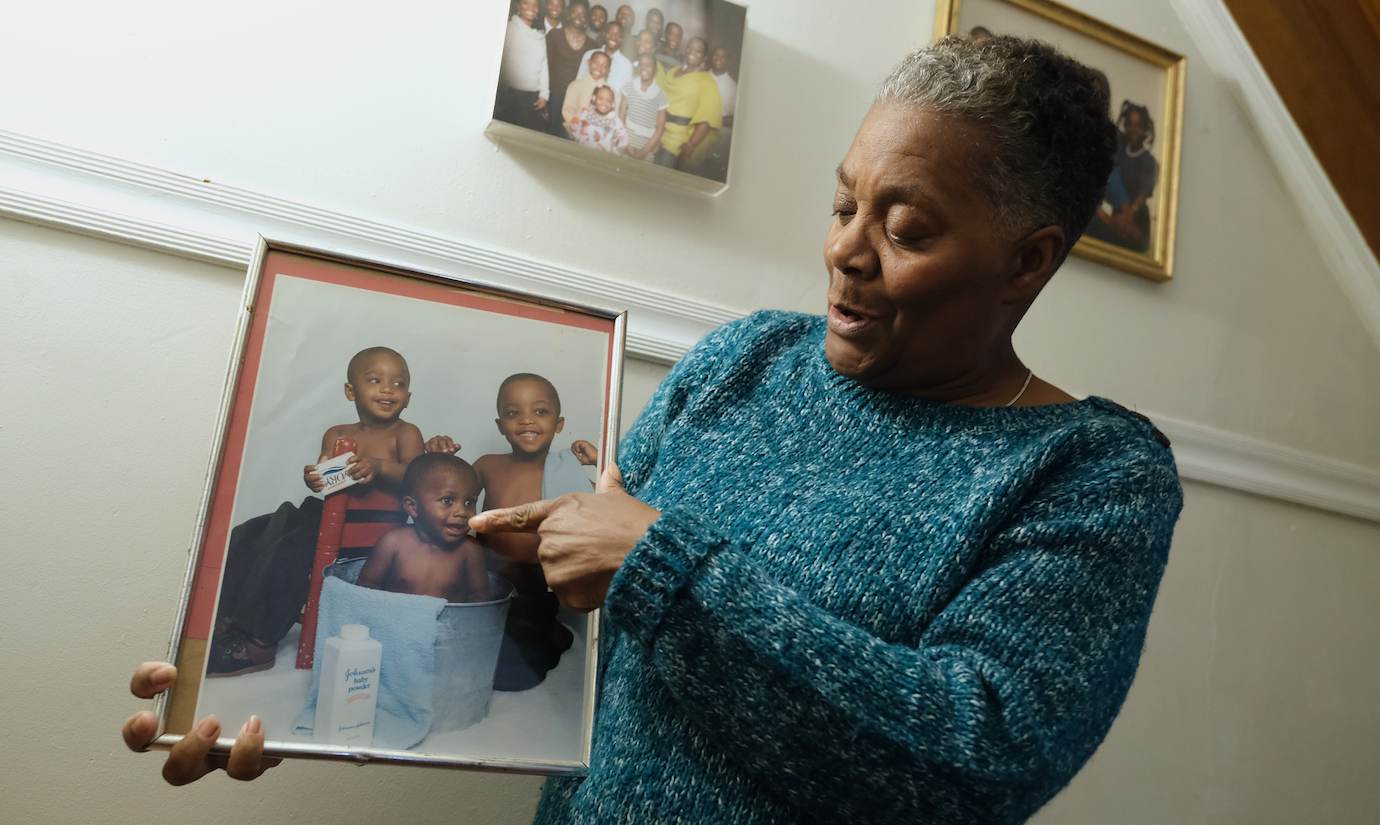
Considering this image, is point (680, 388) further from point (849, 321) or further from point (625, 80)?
point (625, 80)

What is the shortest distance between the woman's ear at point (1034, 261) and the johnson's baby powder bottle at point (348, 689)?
2.56 feet

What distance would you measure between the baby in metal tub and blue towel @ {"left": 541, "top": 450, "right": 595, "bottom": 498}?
0.08 metres

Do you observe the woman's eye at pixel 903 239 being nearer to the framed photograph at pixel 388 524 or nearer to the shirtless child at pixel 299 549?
the framed photograph at pixel 388 524

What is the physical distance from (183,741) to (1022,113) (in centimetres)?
102

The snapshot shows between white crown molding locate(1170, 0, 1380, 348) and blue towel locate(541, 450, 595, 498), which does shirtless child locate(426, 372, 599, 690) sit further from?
white crown molding locate(1170, 0, 1380, 348)

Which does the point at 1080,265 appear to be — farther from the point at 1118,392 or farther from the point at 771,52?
the point at 771,52

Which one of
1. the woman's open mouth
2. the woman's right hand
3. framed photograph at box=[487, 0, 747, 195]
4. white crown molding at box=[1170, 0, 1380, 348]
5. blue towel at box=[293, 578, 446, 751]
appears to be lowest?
the woman's right hand

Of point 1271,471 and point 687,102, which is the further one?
point 1271,471

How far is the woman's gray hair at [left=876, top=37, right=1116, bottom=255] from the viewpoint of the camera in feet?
3.51

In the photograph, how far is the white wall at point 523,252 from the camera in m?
1.29

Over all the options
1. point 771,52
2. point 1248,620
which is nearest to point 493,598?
point 771,52

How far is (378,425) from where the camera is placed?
1067mm

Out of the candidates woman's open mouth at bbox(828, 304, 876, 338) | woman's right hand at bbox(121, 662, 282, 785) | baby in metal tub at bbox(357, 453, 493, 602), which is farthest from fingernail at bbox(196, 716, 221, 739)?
woman's open mouth at bbox(828, 304, 876, 338)

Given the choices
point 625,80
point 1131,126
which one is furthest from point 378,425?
point 1131,126
